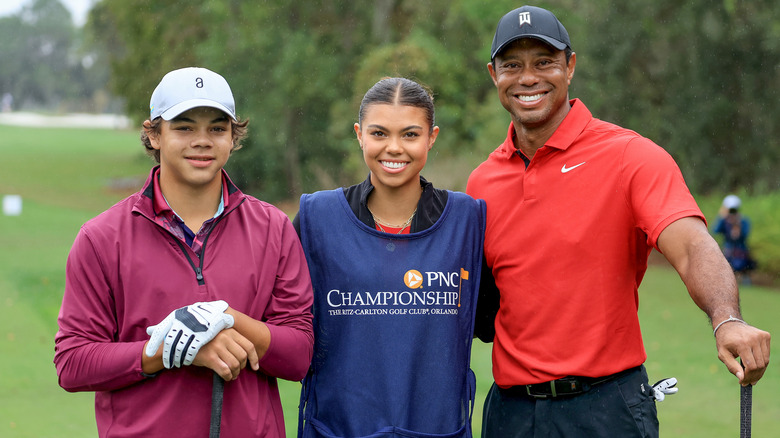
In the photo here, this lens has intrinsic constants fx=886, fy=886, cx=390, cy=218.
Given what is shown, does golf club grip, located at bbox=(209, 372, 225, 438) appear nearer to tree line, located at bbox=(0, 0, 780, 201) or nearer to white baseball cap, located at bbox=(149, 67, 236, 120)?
white baseball cap, located at bbox=(149, 67, 236, 120)

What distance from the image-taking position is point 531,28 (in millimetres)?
3367

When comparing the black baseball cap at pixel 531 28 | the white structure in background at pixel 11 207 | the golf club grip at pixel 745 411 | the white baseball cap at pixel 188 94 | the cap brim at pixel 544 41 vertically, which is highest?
the white structure in background at pixel 11 207

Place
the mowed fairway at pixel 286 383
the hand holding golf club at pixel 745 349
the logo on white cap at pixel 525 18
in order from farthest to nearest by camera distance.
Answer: the mowed fairway at pixel 286 383
the logo on white cap at pixel 525 18
the hand holding golf club at pixel 745 349

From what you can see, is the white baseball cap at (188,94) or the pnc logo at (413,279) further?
the pnc logo at (413,279)

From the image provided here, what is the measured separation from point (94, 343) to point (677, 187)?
1995mm

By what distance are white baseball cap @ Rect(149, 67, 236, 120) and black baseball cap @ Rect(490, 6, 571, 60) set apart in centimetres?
109

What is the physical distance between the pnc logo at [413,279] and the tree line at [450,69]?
9225 mm

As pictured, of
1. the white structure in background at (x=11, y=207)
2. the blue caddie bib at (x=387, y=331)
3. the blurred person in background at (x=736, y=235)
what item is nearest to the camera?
the blue caddie bib at (x=387, y=331)

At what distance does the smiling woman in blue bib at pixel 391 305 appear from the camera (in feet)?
10.2

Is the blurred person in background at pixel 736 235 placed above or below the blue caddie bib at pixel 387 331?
above

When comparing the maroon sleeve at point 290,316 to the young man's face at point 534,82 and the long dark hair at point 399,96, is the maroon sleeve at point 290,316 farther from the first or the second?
the young man's face at point 534,82

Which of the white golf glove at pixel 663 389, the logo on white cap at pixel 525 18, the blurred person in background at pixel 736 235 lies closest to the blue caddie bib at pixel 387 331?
the white golf glove at pixel 663 389

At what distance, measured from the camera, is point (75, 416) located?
7309 millimetres

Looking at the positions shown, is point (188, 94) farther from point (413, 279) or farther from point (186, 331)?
point (413, 279)
